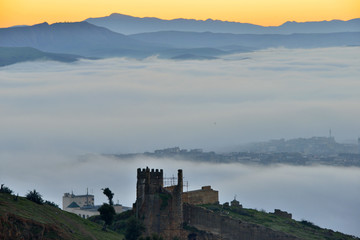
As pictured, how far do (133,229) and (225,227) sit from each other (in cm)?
1297

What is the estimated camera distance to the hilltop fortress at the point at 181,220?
3841 inches

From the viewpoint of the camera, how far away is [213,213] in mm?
98625

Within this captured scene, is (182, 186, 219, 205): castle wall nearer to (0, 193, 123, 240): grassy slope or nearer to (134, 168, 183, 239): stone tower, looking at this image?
(134, 168, 183, 239): stone tower

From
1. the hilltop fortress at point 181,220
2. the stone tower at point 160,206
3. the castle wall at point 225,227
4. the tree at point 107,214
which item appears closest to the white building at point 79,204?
the stone tower at point 160,206

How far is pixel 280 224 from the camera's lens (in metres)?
104

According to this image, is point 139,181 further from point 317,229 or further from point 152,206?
point 317,229

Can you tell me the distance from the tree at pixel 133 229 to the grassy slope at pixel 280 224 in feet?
46.9

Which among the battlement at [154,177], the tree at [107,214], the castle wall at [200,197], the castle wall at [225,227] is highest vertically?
the battlement at [154,177]

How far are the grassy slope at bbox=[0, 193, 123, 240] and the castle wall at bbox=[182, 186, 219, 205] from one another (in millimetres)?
16153

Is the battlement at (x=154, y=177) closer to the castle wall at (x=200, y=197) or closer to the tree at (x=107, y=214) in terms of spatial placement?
the castle wall at (x=200, y=197)

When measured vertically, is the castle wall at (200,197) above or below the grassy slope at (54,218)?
above

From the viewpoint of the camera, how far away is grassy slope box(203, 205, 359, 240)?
100 m

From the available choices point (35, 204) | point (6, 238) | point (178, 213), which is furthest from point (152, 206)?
point (6, 238)

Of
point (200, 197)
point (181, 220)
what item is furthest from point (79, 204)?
point (181, 220)
